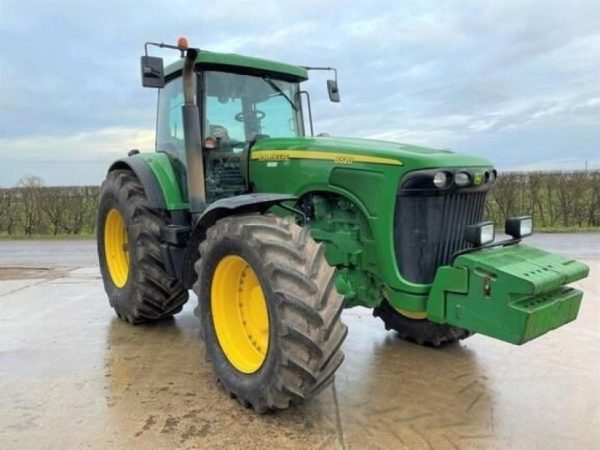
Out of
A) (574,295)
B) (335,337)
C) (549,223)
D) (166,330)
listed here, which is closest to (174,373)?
(166,330)

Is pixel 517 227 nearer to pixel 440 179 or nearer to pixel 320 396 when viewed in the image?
pixel 440 179

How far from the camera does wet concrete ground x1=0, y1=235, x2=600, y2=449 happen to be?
3.03 meters

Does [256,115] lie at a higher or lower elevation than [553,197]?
higher

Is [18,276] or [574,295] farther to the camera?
[18,276]

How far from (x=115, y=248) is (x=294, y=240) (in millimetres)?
3391

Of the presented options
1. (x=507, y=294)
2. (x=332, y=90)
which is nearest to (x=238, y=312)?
(x=507, y=294)

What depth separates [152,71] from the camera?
4051 mm

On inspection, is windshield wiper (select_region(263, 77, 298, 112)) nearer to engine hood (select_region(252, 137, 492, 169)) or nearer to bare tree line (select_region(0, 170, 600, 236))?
engine hood (select_region(252, 137, 492, 169))

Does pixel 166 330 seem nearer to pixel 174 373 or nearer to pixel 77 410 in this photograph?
pixel 174 373

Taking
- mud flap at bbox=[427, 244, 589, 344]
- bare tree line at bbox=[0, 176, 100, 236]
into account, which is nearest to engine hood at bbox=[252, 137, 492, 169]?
mud flap at bbox=[427, 244, 589, 344]

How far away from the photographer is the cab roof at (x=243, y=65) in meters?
4.47

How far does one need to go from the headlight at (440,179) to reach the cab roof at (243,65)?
1.99 m

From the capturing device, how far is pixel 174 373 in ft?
13.2

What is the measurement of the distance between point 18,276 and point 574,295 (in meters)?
7.96
